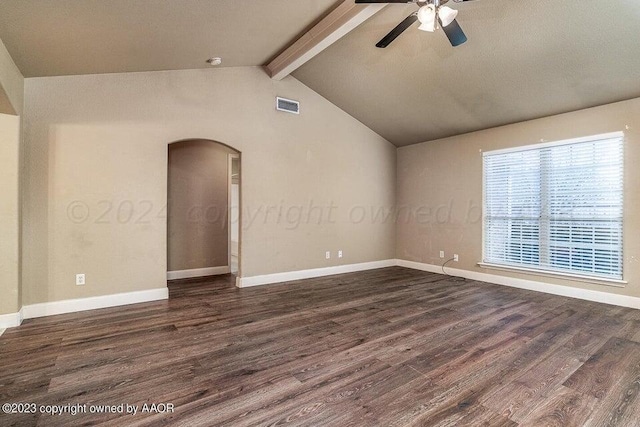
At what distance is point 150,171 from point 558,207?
18.6ft

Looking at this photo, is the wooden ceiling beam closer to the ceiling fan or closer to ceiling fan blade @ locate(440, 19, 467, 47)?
the ceiling fan

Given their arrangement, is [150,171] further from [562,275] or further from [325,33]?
[562,275]

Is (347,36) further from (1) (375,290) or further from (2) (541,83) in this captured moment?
(1) (375,290)

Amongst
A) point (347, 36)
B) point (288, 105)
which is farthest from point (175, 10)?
point (288, 105)

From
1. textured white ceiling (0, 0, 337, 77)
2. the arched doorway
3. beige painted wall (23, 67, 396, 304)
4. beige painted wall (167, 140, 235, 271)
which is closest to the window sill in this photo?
beige painted wall (23, 67, 396, 304)

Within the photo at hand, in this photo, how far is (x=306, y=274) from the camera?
17.2ft

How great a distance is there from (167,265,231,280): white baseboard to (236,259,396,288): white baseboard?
1.23 meters

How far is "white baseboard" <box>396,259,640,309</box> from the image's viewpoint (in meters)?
3.78

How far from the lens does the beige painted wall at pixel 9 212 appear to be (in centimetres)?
295

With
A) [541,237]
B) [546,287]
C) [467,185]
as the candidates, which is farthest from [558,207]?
[467,185]

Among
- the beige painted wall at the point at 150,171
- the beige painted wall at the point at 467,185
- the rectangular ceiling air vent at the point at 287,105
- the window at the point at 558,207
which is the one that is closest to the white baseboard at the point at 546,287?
the beige painted wall at the point at 467,185

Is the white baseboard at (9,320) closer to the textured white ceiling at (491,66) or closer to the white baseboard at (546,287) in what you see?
the textured white ceiling at (491,66)

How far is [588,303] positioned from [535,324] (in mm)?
1410

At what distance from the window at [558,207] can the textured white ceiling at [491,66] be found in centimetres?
61
